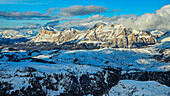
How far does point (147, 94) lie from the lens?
26.1 metres

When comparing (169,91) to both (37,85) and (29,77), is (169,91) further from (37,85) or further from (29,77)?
(29,77)

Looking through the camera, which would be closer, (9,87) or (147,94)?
(147,94)

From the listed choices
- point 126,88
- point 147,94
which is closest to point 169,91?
point 147,94

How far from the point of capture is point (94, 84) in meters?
59.5

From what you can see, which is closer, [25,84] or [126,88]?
[126,88]

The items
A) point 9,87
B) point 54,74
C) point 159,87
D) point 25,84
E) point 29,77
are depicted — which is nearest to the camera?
point 159,87

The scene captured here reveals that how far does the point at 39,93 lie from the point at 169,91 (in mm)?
34732

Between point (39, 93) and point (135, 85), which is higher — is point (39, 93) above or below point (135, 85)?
below

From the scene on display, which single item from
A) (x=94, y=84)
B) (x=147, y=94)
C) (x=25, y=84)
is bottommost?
(x=94, y=84)

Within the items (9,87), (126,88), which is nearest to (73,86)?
(9,87)

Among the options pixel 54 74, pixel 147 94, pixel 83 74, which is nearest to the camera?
pixel 147 94

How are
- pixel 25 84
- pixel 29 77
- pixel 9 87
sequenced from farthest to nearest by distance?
pixel 29 77 < pixel 25 84 < pixel 9 87

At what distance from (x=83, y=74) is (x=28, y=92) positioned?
1084 inches

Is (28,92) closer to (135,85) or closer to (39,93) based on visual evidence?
(39,93)
